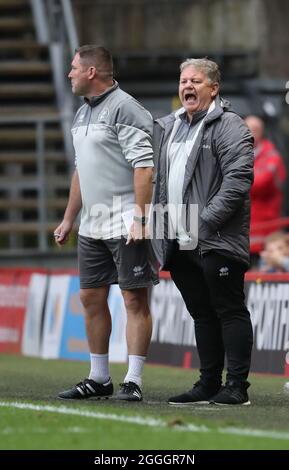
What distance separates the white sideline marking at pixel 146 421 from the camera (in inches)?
288

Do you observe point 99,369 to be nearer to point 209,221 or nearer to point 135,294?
point 135,294

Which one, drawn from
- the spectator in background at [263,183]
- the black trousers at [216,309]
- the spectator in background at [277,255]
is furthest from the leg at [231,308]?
the spectator in background at [263,183]

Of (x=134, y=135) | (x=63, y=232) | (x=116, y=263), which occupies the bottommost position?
(x=116, y=263)

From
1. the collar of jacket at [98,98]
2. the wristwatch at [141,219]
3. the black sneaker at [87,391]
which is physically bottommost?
the black sneaker at [87,391]

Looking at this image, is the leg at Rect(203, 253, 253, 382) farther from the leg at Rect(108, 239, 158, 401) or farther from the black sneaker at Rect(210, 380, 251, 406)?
the leg at Rect(108, 239, 158, 401)

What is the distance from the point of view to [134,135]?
9117mm

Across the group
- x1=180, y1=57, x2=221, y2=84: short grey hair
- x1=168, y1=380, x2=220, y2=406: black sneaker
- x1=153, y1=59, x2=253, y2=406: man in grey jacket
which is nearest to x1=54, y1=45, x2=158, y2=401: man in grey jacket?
x1=153, y1=59, x2=253, y2=406: man in grey jacket

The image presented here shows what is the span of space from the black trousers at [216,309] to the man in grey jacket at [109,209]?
0.95 ft

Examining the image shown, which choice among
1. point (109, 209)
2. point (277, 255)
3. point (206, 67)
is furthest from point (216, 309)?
point (277, 255)

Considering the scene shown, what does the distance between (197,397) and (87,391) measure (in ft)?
2.49

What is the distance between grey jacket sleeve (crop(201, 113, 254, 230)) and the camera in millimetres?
8648

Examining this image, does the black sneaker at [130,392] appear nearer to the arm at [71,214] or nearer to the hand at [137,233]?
the hand at [137,233]
